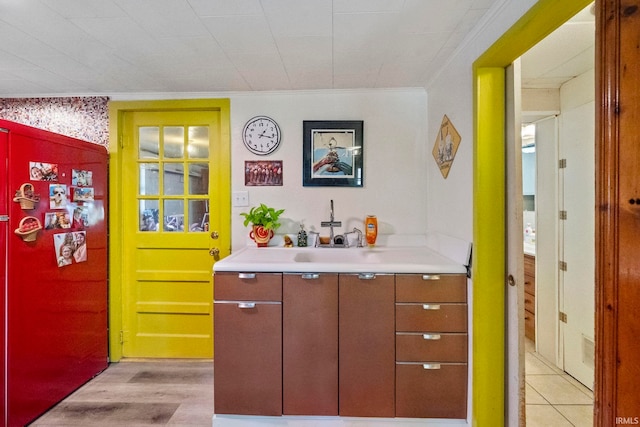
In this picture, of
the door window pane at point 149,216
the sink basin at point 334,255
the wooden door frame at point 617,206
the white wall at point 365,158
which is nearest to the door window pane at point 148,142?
the door window pane at point 149,216

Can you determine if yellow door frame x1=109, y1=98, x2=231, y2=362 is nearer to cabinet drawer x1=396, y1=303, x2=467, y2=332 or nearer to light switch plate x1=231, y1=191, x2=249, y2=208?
light switch plate x1=231, y1=191, x2=249, y2=208

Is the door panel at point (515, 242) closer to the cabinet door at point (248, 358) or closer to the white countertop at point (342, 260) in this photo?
the white countertop at point (342, 260)

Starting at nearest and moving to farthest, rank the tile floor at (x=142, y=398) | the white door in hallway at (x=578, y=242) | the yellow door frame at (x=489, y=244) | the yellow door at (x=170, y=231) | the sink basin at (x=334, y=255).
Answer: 1. the yellow door frame at (x=489, y=244)
2. the tile floor at (x=142, y=398)
3. the white door in hallway at (x=578, y=242)
4. the sink basin at (x=334, y=255)
5. the yellow door at (x=170, y=231)

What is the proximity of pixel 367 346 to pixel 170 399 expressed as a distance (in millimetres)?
1347

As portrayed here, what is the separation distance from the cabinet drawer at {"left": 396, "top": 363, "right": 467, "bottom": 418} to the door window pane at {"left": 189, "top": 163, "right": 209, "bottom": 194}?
1901mm

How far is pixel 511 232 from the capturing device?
57.2 inches

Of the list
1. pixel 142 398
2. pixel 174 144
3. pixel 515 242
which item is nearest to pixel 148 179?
pixel 174 144

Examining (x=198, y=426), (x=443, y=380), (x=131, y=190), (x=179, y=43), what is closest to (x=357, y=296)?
(x=443, y=380)

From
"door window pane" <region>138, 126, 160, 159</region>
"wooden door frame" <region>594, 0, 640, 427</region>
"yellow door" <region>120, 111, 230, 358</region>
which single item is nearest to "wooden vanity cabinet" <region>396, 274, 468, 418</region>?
"wooden door frame" <region>594, 0, 640, 427</region>

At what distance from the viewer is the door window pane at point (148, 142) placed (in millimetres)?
2426

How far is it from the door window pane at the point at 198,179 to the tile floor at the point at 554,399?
270 cm

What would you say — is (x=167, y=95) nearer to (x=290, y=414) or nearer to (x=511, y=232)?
(x=290, y=414)

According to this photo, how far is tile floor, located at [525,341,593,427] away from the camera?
1741 millimetres

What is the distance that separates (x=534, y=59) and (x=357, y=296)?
183cm
